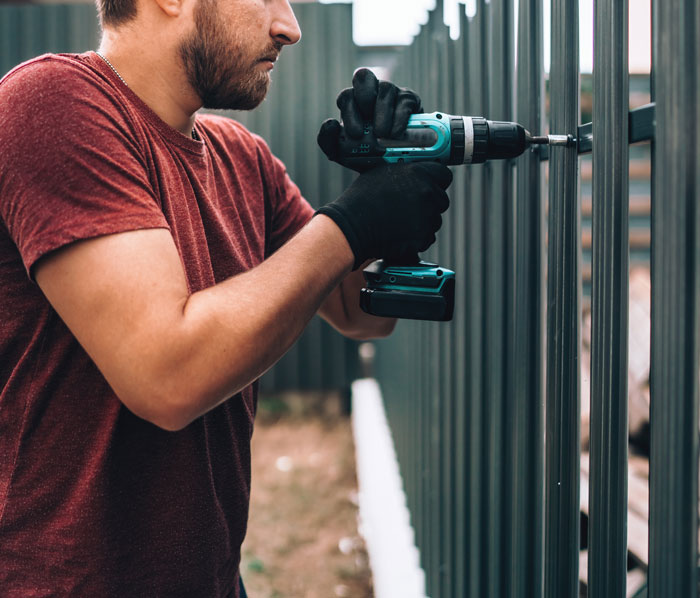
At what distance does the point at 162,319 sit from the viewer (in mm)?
1218

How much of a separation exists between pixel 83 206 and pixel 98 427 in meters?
0.46

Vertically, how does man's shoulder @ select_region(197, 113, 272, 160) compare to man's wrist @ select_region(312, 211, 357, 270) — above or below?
above

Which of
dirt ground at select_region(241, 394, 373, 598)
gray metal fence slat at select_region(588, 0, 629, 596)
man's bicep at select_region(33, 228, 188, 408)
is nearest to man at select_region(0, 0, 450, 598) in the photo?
man's bicep at select_region(33, 228, 188, 408)

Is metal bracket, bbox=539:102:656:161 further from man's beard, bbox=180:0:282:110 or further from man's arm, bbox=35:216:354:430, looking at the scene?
man's beard, bbox=180:0:282:110

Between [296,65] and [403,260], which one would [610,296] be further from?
[296,65]

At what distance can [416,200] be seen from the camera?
154 centimetres

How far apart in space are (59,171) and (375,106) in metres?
0.67

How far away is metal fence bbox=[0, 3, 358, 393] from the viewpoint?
6609 millimetres

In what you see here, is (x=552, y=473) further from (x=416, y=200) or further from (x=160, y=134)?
(x=160, y=134)

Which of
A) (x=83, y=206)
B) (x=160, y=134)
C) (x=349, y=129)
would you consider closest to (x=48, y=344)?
(x=83, y=206)

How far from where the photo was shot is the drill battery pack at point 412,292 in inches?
66.0

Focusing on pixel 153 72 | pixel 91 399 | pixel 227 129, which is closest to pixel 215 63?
pixel 153 72

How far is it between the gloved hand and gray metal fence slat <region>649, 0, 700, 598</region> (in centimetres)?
61

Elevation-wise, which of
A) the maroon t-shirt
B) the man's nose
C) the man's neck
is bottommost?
the maroon t-shirt
